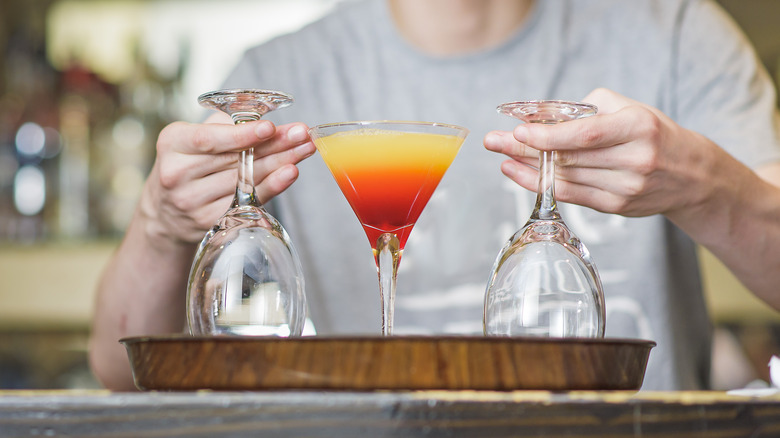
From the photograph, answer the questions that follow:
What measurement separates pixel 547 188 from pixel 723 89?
0.75 meters

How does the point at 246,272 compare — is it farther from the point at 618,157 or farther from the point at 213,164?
the point at 618,157

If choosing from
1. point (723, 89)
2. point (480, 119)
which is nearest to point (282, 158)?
point (480, 119)

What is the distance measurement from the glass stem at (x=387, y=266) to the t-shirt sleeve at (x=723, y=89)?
2.10 feet

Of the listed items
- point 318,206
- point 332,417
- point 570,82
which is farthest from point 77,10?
point 332,417

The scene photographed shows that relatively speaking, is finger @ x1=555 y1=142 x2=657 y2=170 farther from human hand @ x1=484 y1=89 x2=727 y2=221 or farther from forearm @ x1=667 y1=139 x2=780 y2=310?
forearm @ x1=667 y1=139 x2=780 y2=310

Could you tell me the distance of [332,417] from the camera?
43 centimetres

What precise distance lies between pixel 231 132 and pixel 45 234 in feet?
4.74

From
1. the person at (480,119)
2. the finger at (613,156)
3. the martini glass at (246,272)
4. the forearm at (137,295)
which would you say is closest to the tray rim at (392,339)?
the martini glass at (246,272)

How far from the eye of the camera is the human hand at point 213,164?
27.1 inches

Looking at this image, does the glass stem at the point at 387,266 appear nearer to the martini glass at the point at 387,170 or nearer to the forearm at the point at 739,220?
the martini glass at the point at 387,170

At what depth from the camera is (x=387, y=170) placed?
0.73 metres

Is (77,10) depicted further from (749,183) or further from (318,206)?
(749,183)

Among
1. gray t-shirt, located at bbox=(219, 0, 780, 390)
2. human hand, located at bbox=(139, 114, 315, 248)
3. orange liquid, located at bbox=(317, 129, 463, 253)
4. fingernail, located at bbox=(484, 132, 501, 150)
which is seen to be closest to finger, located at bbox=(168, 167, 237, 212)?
human hand, located at bbox=(139, 114, 315, 248)

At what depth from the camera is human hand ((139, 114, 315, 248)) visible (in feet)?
2.26
